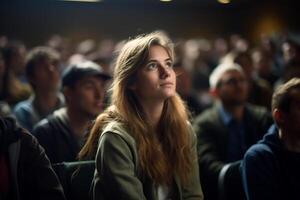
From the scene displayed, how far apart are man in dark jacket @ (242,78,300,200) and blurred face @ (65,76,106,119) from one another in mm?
993

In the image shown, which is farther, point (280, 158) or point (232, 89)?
point (232, 89)

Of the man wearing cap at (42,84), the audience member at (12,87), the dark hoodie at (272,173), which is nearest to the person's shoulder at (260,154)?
the dark hoodie at (272,173)

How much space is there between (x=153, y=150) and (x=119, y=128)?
18 cm

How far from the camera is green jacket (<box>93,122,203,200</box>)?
1854 millimetres

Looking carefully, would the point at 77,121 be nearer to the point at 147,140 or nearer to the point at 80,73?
the point at 80,73

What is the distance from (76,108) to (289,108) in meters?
1.23

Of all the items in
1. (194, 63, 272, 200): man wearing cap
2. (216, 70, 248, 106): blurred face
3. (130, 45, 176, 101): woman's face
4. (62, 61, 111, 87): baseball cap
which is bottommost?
(194, 63, 272, 200): man wearing cap

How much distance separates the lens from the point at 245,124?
3.16 metres

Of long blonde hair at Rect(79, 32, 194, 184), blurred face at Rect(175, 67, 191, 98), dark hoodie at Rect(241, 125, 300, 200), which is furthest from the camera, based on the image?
blurred face at Rect(175, 67, 191, 98)

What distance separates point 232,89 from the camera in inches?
131

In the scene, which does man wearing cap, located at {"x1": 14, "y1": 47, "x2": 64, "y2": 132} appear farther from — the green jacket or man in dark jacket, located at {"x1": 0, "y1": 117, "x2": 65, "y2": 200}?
the green jacket

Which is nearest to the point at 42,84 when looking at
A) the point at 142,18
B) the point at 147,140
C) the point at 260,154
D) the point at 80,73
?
the point at 80,73

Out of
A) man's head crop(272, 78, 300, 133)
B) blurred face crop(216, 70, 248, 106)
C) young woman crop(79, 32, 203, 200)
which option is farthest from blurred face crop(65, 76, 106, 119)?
man's head crop(272, 78, 300, 133)

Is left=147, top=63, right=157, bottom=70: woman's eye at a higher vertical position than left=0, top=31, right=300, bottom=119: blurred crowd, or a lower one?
higher
